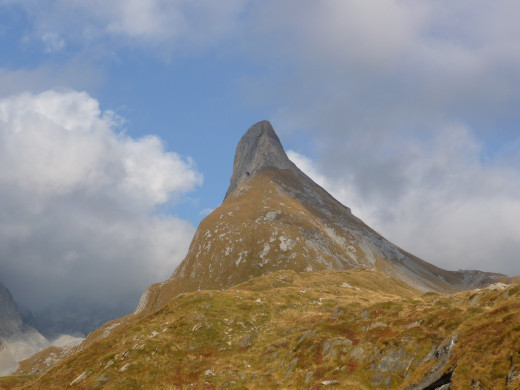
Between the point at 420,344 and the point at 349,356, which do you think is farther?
the point at 349,356

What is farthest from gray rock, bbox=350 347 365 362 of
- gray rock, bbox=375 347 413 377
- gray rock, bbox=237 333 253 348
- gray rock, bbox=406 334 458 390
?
gray rock, bbox=237 333 253 348

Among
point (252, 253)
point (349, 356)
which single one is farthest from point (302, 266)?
point (349, 356)

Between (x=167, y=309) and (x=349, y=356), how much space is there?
1454 inches

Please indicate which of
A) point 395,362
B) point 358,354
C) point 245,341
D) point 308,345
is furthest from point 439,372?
point 245,341

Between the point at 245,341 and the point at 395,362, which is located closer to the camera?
the point at 395,362

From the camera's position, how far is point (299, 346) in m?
35.8

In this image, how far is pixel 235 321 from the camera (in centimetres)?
5106

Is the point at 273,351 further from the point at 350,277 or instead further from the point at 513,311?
the point at 350,277

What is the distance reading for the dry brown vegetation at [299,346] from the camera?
18.1 m

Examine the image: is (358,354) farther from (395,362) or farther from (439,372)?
(439,372)

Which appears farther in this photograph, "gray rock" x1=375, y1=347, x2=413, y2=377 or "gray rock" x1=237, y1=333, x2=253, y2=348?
"gray rock" x1=237, y1=333, x2=253, y2=348

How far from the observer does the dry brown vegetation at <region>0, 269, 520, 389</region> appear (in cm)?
1806

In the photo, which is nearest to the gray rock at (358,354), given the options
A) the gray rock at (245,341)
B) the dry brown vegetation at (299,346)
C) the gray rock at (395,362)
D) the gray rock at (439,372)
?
the dry brown vegetation at (299,346)

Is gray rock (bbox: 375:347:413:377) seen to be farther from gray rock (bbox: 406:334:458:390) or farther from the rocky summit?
gray rock (bbox: 406:334:458:390)
